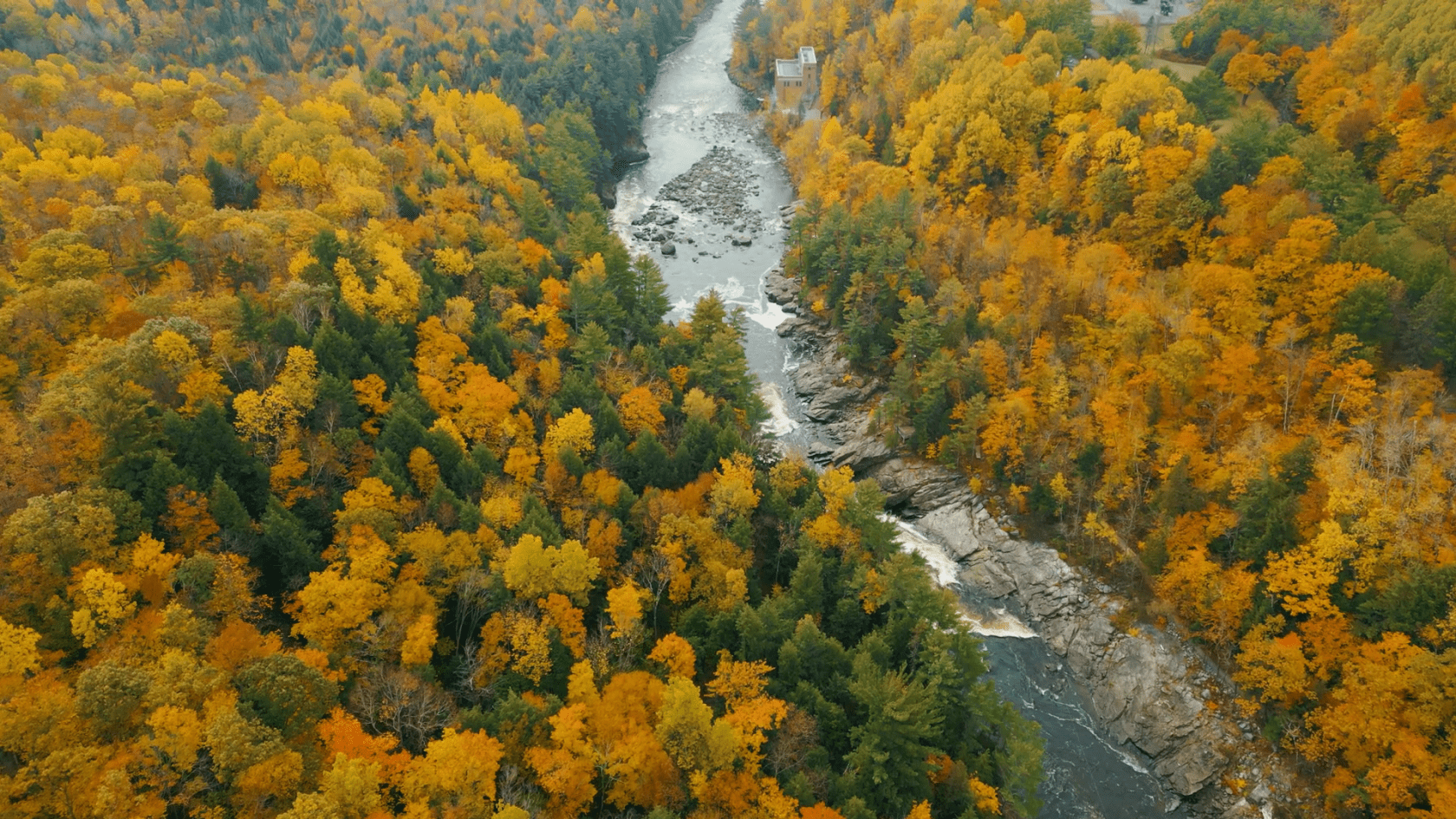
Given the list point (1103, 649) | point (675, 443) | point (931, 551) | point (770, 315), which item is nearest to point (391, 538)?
point (675, 443)

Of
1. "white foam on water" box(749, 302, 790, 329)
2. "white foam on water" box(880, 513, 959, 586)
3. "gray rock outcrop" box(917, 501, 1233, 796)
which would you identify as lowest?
"white foam on water" box(880, 513, 959, 586)

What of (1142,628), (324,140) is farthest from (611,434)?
(324,140)

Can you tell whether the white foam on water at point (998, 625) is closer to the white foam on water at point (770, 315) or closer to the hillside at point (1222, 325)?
the hillside at point (1222, 325)

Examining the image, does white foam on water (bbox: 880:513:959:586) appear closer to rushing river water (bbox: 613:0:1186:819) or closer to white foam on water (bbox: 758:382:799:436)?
rushing river water (bbox: 613:0:1186:819)

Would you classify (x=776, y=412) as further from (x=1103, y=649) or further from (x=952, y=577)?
(x=1103, y=649)

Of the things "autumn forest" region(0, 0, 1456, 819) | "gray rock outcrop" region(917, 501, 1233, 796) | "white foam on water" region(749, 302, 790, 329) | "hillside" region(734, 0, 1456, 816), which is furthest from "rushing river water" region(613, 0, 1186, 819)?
"hillside" region(734, 0, 1456, 816)

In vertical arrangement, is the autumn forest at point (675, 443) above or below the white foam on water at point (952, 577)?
above

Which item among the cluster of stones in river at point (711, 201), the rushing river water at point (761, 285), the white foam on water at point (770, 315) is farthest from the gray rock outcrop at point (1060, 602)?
the cluster of stones in river at point (711, 201)
